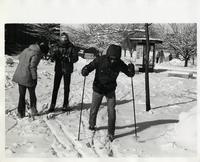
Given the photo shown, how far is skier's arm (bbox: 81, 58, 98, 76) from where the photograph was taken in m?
3.79

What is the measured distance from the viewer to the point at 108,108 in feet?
12.5

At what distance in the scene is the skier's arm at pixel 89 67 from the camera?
149 inches

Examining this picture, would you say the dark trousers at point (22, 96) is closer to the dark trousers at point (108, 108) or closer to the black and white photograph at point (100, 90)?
the black and white photograph at point (100, 90)

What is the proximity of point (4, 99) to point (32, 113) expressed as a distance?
28 cm

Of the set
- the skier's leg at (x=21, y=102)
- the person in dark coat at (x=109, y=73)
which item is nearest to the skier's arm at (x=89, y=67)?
the person in dark coat at (x=109, y=73)

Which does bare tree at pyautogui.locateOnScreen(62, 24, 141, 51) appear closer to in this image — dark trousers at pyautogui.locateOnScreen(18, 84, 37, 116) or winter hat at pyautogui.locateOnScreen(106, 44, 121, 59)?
winter hat at pyautogui.locateOnScreen(106, 44, 121, 59)

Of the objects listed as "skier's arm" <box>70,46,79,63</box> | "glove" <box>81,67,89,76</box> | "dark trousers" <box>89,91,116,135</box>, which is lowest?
"dark trousers" <box>89,91,116,135</box>

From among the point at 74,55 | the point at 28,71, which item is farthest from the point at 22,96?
the point at 74,55

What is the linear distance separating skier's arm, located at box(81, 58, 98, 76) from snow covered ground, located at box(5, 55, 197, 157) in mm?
91

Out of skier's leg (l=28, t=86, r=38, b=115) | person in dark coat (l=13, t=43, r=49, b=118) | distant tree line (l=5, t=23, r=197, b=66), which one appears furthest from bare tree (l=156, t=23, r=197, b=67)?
skier's leg (l=28, t=86, r=38, b=115)

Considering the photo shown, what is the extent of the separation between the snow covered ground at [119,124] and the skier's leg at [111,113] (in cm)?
5

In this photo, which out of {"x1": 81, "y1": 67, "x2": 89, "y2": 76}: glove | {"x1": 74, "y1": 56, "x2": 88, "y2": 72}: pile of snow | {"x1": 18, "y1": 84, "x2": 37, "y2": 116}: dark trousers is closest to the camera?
{"x1": 81, "y1": 67, "x2": 89, "y2": 76}: glove

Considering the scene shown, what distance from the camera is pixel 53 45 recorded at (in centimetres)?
399
